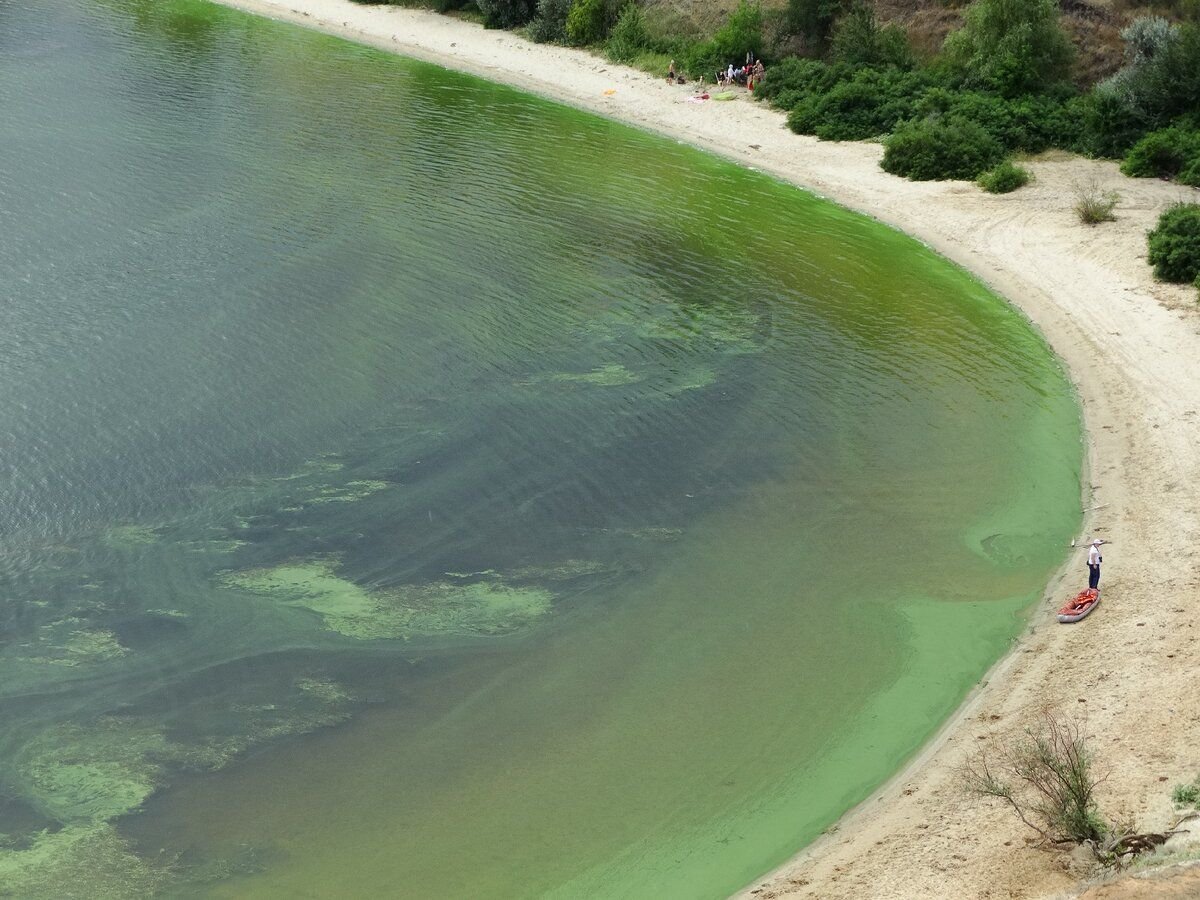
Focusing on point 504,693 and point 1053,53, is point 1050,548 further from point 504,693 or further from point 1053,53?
point 1053,53

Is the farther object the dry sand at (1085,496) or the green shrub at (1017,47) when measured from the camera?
the green shrub at (1017,47)

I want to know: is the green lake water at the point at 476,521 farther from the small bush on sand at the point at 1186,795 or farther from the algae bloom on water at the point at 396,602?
the small bush on sand at the point at 1186,795

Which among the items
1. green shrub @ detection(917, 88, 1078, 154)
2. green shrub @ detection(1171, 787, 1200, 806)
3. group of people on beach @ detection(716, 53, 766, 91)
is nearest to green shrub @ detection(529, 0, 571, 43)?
group of people on beach @ detection(716, 53, 766, 91)

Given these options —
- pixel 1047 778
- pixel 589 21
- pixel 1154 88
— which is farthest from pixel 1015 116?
pixel 1047 778

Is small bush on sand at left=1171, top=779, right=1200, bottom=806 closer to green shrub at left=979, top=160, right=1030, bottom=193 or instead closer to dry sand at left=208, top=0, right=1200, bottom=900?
dry sand at left=208, top=0, right=1200, bottom=900

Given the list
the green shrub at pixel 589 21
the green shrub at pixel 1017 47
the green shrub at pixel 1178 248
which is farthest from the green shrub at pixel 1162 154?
the green shrub at pixel 589 21
